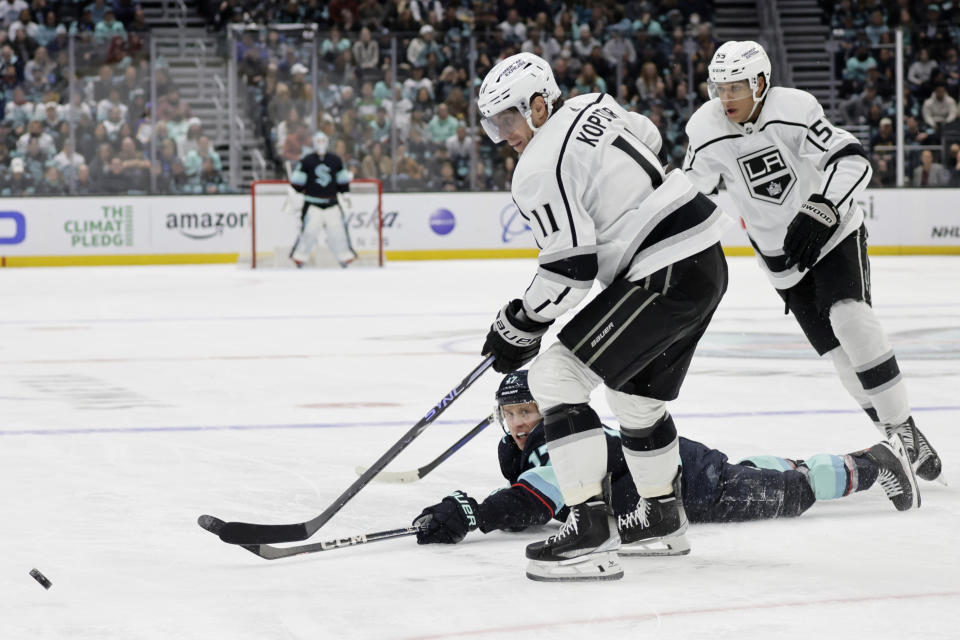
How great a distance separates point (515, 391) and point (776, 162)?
1.13 m

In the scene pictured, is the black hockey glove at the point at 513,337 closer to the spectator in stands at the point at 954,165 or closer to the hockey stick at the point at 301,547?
the hockey stick at the point at 301,547

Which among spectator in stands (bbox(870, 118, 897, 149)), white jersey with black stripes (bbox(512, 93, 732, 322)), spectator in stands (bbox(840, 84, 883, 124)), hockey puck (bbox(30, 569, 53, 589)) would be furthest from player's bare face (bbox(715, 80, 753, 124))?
spectator in stands (bbox(840, 84, 883, 124))

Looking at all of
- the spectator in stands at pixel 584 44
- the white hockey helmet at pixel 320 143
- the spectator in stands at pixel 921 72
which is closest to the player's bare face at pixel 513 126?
the white hockey helmet at pixel 320 143

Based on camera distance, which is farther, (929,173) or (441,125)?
(441,125)

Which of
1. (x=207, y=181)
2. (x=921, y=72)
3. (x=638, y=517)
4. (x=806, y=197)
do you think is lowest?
(x=638, y=517)

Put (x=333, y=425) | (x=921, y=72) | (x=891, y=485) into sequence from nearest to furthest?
(x=891, y=485) < (x=333, y=425) < (x=921, y=72)

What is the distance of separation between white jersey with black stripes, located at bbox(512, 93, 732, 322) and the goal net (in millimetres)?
10845

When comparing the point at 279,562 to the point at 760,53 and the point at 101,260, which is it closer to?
the point at 760,53

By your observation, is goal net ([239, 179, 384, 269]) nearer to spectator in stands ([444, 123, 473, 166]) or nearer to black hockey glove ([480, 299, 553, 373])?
spectator in stands ([444, 123, 473, 166])

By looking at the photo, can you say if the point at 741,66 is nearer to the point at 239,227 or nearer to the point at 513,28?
the point at 239,227

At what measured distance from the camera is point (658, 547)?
114 inches

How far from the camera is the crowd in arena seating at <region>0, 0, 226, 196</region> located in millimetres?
13758

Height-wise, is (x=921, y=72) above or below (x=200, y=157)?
above

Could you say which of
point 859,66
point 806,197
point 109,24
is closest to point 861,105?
point 859,66
